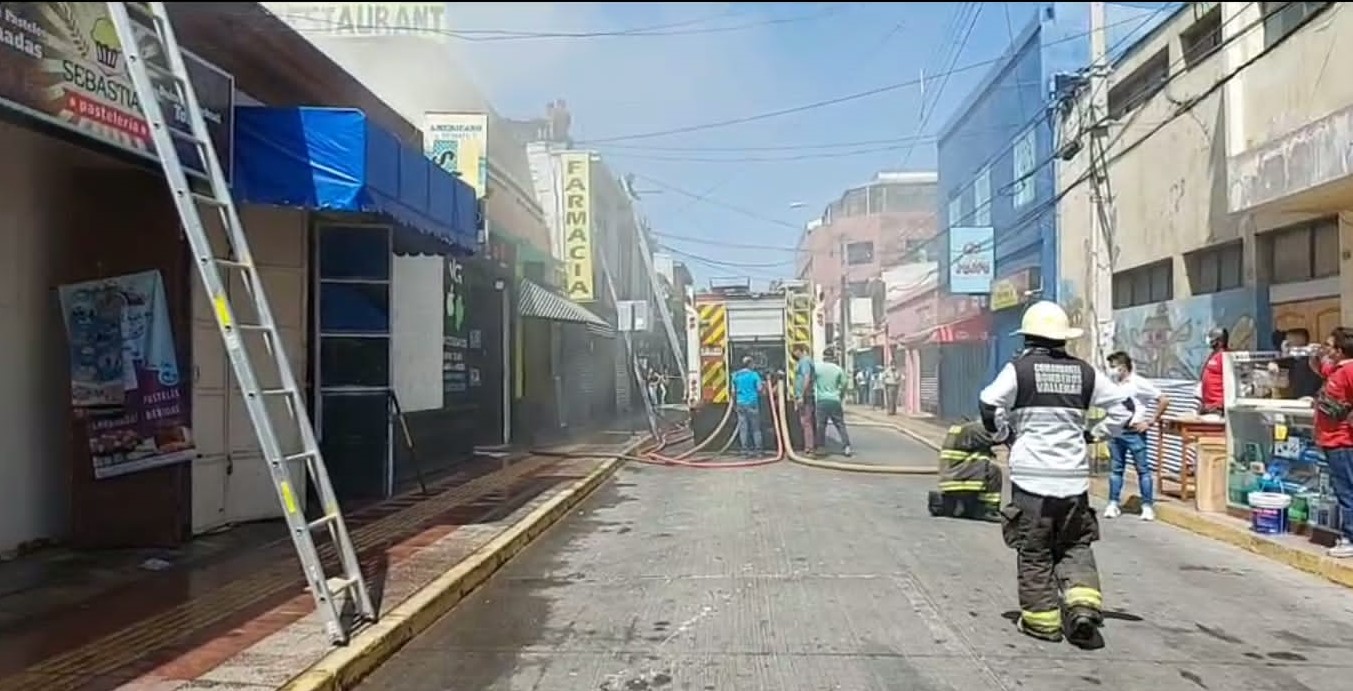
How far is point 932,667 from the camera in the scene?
6.03m

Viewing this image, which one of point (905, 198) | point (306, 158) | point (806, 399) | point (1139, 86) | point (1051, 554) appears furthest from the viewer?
point (905, 198)

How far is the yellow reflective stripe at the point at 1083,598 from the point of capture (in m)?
6.41

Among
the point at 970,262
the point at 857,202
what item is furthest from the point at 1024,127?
the point at 857,202

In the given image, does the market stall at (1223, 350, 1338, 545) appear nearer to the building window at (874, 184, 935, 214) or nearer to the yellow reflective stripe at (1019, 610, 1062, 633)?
the yellow reflective stripe at (1019, 610, 1062, 633)

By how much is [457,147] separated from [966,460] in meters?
7.87

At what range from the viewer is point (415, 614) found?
22.4ft

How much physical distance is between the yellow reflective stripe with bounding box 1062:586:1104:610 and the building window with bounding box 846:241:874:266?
60243mm

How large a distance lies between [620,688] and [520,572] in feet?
11.3

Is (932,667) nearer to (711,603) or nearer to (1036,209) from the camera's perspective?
(711,603)

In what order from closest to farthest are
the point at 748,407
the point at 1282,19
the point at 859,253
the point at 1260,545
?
the point at 1260,545 → the point at 1282,19 → the point at 748,407 → the point at 859,253

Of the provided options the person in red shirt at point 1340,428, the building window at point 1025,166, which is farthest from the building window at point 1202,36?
the person in red shirt at point 1340,428

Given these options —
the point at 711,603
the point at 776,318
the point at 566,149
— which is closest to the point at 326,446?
the point at 711,603

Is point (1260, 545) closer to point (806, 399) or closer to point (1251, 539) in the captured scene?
point (1251, 539)

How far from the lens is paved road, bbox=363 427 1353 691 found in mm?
5895
